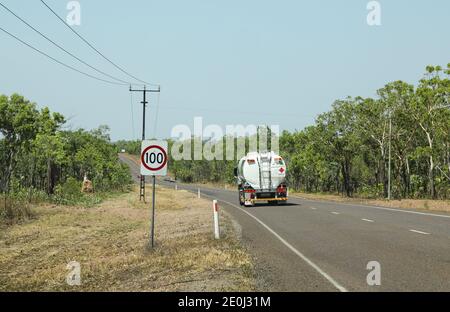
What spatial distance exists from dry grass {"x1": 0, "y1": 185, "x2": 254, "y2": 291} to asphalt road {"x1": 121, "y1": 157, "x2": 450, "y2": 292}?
732 millimetres

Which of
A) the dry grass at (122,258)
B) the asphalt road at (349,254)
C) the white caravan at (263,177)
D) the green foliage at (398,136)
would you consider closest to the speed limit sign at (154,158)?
the dry grass at (122,258)

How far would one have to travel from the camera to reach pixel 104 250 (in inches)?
614

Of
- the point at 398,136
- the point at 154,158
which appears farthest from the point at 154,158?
the point at 398,136

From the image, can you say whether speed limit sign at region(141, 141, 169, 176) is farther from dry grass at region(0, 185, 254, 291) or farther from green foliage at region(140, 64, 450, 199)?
green foliage at region(140, 64, 450, 199)

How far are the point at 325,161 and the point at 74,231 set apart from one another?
170ft

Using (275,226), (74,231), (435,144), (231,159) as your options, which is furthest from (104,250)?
(231,159)

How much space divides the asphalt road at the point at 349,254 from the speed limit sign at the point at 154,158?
10.2ft

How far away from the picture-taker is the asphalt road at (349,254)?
9.12 meters

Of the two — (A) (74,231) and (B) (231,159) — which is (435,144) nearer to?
(A) (74,231)

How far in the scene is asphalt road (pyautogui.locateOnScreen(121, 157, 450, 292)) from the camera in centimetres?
912

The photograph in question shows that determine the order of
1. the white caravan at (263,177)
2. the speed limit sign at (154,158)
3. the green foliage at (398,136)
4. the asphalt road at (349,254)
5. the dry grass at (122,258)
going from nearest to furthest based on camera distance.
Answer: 1. the asphalt road at (349,254)
2. the dry grass at (122,258)
3. the speed limit sign at (154,158)
4. the white caravan at (263,177)
5. the green foliage at (398,136)

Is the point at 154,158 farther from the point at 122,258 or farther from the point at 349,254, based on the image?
the point at 349,254

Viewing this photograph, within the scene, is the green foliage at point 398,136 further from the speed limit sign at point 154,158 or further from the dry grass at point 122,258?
the speed limit sign at point 154,158
